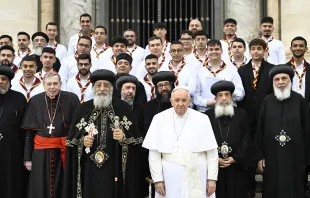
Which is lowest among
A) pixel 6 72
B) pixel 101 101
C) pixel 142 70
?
pixel 101 101

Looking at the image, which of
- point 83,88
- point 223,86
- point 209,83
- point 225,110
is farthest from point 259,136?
point 83,88

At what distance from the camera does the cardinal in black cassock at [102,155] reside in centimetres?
804

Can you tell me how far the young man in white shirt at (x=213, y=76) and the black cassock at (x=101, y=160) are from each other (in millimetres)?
1585

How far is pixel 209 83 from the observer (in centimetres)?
951

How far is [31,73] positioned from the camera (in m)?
9.41

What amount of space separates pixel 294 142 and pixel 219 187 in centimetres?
112

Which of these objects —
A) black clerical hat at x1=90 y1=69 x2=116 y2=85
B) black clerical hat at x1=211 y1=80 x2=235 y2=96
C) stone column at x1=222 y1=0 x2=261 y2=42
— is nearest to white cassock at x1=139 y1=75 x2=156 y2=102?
black clerical hat at x1=211 y1=80 x2=235 y2=96

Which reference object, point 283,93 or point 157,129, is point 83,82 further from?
point 283,93

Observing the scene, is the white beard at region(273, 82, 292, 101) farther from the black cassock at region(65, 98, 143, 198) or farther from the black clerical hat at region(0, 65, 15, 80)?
the black clerical hat at region(0, 65, 15, 80)

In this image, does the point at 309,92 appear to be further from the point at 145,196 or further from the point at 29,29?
the point at 29,29

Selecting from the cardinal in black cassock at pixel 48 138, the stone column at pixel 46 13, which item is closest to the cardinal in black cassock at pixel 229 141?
the cardinal in black cassock at pixel 48 138

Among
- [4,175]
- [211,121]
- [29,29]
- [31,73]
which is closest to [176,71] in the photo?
[211,121]

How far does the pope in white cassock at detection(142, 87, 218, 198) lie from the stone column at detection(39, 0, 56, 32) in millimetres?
6315

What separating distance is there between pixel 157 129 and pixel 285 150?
5.88 ft
